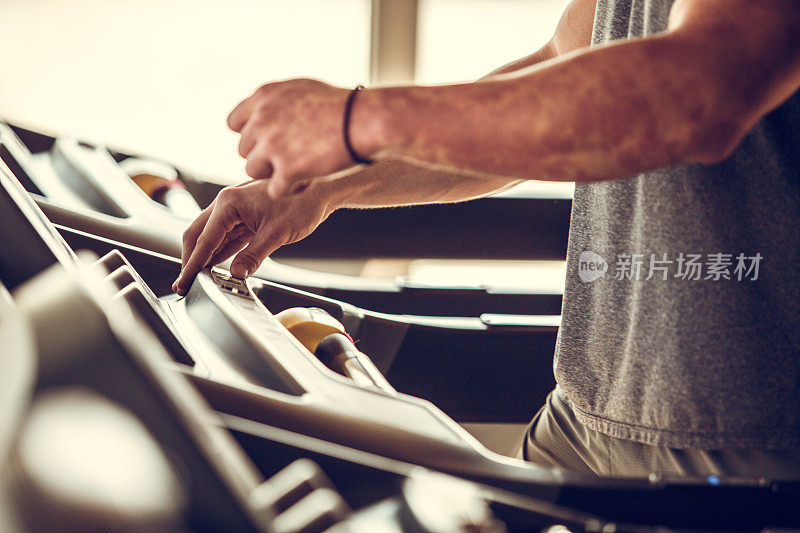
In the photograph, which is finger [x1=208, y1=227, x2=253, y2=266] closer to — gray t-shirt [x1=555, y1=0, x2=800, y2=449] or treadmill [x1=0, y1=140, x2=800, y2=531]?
treadmill [x1=0, y1=140, x2=800, y2=531]

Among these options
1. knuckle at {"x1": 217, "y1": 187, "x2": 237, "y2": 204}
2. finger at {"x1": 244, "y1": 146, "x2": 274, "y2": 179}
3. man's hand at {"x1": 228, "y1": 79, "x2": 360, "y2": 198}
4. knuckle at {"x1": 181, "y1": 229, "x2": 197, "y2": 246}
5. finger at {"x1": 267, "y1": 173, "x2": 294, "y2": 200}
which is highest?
man's hand at {"x1": 228, "y1": 79, "x2": 360, "y2": 198}

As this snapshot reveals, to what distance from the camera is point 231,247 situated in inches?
35.6

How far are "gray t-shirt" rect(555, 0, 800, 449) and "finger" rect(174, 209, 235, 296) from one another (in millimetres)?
505

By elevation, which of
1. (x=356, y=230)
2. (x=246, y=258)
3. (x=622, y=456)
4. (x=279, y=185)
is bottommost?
(x=356, y=230)

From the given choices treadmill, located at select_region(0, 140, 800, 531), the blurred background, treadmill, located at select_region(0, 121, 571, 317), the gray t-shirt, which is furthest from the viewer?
the blurred background

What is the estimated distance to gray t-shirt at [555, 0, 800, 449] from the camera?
0.68 metres

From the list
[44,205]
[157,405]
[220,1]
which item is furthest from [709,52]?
[220,1]

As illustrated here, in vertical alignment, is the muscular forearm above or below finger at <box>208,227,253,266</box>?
above

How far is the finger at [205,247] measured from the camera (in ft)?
2.76

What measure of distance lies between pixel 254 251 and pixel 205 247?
0.06 metres

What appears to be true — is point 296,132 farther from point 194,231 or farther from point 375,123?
point 194,231

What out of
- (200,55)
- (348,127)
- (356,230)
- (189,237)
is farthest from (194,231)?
(200,55)

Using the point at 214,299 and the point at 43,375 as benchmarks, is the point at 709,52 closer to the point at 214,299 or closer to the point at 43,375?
the point at 43,375

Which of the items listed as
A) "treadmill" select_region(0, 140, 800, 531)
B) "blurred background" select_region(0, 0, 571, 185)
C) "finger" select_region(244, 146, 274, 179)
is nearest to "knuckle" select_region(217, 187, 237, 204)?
"treadmill" select_region(0, 140, 800, 531)
